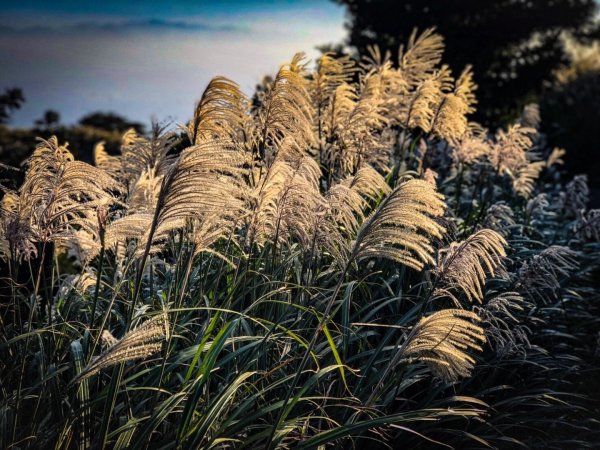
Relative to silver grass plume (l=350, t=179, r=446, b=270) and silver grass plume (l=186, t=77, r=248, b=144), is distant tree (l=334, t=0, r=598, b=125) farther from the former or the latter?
silver grass plume (l=350, t=179, r=446, b=270)

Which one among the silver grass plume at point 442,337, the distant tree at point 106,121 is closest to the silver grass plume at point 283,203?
the silver grass plume at point 442,337

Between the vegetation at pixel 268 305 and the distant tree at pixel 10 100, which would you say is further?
the distant tree at pixel 10 100

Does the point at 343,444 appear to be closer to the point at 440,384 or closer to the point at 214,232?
the point at 440,384

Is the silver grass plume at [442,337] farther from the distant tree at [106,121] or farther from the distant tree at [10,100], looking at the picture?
the distant tree at [106,121]

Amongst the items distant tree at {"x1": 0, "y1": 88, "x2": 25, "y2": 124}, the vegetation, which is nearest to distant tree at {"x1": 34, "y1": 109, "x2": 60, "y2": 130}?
distant tree at {"x1": 0, "y1": 88, "x2": 25, "y2": 124}

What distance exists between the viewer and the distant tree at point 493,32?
72.1 ft

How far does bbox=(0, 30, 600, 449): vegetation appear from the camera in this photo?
3.38 metres

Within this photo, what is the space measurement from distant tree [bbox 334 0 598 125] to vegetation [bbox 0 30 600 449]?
50.8 feet

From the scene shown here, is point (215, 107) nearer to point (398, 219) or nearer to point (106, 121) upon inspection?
point (398, 219)

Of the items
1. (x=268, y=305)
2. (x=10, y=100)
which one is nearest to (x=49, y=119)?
(x=10, y=100)

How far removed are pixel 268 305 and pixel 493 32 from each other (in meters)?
19.1

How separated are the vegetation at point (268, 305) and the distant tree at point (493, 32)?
609 inches

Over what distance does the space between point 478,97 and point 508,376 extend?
676 inches

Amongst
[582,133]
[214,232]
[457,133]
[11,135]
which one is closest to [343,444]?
[214,232]
